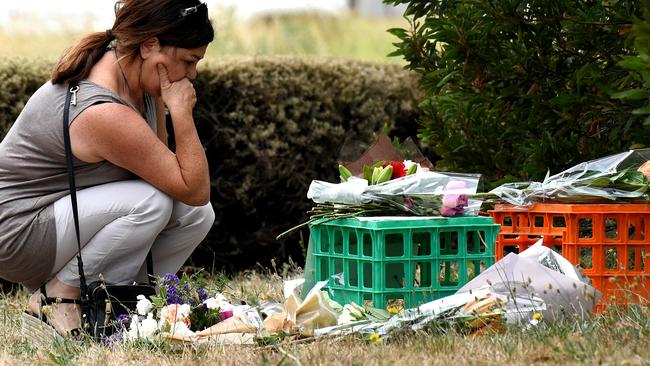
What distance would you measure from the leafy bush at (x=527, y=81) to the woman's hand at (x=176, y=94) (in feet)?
3.96

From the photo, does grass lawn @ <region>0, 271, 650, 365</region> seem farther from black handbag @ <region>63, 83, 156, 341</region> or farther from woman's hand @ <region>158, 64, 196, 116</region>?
woman's hand @ <region>158, 64, 196, 116</region>

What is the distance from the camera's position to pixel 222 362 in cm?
294

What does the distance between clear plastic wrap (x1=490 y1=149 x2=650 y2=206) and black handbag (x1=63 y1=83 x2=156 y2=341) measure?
1.37 meters

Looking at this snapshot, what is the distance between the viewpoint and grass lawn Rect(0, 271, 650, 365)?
8.92 feet

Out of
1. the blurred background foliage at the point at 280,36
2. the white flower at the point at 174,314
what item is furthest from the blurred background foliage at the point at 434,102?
the blurred background foliage at the point at 280,36

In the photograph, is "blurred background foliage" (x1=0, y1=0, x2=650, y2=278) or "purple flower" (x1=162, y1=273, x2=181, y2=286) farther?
"blurred background foliage" (x1=0, y1=0, x2=650, y2=278)

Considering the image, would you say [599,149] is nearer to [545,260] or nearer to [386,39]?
[545,260]

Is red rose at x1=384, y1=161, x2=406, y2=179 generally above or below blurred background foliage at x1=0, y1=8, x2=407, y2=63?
below

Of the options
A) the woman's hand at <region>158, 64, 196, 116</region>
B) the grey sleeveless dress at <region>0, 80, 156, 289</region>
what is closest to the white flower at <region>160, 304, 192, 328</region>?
the grey sleeveless dress at <region>0, 80, 156, 289</region>

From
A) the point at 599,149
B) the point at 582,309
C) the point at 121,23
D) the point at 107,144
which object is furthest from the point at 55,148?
the point at 599,149

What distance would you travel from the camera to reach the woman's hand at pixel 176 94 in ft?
12.0

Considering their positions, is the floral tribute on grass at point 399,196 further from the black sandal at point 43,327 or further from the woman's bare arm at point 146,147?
the black sandal at point 43,327

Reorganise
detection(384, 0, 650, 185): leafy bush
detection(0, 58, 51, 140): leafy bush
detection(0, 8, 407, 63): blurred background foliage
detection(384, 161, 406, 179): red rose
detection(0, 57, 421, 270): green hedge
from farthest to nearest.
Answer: detection(0, 8, 407, 63): blurred background foliage
detection(0, 57, 421, 270): green hedge
detection(0, 58, 51, 140): leafy bush
detection(384, 0, 650, 185): leafy bush
detection(384, 161, 406, 179): red rose

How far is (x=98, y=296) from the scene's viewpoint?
344 centimetres
